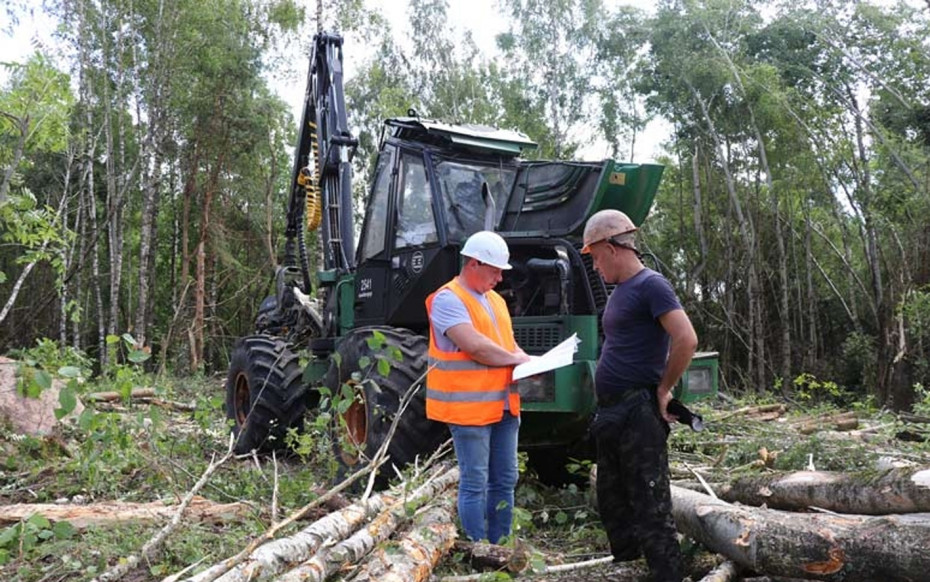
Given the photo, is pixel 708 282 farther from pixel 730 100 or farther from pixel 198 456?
pixel 198 456

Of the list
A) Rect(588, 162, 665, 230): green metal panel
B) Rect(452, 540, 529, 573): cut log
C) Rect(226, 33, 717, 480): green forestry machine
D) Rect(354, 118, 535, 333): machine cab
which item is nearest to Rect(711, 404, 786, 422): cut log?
Rect(588, 162, 665, 230): green metal panel

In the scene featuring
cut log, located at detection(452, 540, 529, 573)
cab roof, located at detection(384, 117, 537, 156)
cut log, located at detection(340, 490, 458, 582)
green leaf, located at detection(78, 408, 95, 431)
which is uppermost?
cab roof, located at detection(384, 117, 537, 156)

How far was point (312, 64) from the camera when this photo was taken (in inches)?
379

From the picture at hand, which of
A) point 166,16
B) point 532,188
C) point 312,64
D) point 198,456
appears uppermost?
point 166,16

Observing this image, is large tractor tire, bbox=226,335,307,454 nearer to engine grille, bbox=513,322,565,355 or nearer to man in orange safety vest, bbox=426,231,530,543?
engine grille, bbox=513,322,565,355

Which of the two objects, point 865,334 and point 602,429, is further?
point 865,334

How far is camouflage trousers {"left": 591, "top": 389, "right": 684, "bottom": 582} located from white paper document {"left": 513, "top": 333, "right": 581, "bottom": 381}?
0.31 m

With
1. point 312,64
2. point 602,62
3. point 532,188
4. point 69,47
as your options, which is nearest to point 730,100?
point 602,62

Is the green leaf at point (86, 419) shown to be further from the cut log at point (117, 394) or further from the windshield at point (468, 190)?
the cut log at point (117, 394)

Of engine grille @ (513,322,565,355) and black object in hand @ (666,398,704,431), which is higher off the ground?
engine grille @ (513,322,565,355)

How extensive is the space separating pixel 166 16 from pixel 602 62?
45.2 feet

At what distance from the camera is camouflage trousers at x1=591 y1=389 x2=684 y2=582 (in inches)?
147

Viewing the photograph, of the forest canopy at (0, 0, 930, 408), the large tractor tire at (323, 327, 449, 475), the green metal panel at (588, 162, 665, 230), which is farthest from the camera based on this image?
the forest canopy at (0, 0, 930, 408)

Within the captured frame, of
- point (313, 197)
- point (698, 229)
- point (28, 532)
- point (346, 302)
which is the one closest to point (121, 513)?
point (28, 532)
